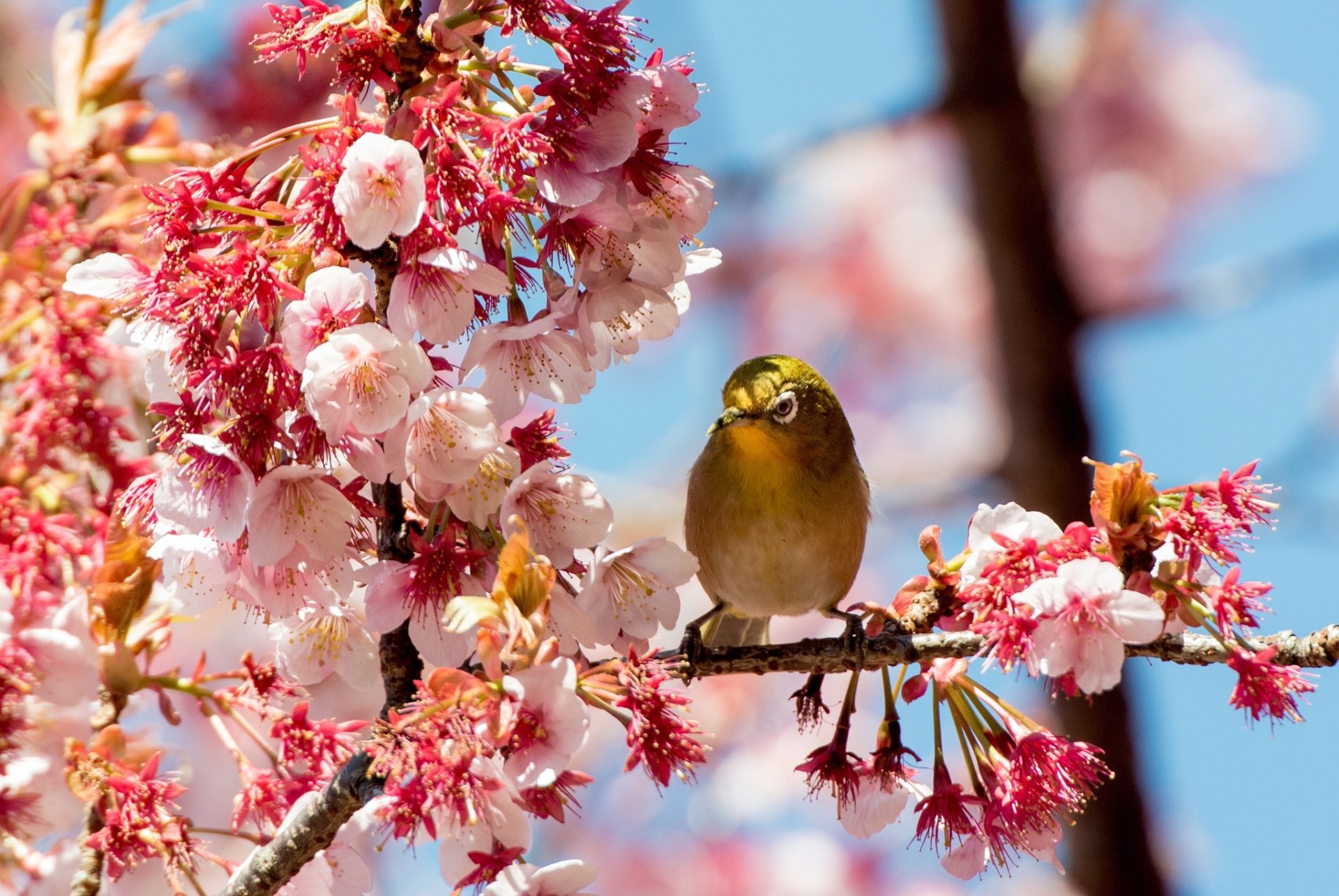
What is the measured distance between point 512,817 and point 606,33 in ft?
3.17

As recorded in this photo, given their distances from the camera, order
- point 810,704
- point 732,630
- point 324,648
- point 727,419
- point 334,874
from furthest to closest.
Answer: point 732,630
point 727,419
point 810,704
point 324,648
point 334,874

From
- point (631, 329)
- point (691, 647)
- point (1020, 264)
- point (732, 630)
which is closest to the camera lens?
point (631, 329)

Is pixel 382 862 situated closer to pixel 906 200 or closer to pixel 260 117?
pixel 260 117

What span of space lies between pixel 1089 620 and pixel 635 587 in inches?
23.1

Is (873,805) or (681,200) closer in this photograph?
(681,200)

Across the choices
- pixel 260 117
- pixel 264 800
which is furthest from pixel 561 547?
pixel 260 117

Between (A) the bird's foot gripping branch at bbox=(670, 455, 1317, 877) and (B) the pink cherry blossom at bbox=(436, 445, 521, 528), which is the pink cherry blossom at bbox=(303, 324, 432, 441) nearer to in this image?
(B) the pink cherry blossom at bbox=(436, 445, 521, 528)

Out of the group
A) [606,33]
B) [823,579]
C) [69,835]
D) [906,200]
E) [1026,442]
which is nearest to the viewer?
[606,33]

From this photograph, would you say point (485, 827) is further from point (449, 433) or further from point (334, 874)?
point (449, 433)

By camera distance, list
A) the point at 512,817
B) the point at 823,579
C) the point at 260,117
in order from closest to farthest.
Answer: the point at 512,817
the point at 823,579
the point at 260,117

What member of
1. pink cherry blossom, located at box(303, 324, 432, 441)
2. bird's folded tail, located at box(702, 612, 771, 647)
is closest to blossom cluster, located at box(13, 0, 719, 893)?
pink cherry blossom, located at box(303, 324, 432, 441)

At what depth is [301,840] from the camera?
1.63 metres

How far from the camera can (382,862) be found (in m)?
4.32

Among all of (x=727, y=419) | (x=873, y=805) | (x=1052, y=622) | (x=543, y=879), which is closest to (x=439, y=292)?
(x=543, y=879)
